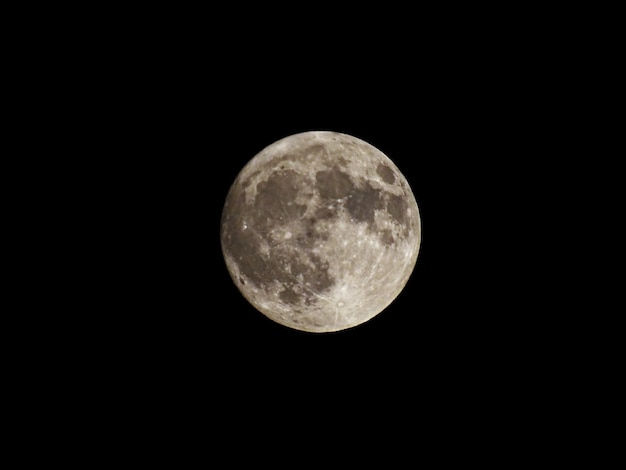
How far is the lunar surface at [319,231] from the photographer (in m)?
3.36

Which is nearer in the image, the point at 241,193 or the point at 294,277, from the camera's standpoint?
the point at 294,277

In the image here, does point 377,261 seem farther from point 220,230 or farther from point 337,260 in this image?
point 220,230

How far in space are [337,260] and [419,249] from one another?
1.08 metres

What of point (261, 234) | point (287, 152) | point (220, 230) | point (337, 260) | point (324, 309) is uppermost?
point (287, 152)

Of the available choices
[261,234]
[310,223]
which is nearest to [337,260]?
[310,223]

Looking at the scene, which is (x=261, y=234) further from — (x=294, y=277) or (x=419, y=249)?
(x=419, y=249)

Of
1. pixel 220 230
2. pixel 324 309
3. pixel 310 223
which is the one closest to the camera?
pixel 310 223

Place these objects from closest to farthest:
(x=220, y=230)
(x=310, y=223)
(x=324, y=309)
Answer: (x=310, y=223)
(x=324, y=309)
(x=220, y=230)

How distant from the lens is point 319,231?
332cm

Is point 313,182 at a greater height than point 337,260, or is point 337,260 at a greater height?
point 313,182

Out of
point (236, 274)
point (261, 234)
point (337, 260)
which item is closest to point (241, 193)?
point (261, 234)

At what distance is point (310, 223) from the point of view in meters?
3.32

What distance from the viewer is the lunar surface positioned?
3359 millimetres

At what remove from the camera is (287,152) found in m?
3.67
